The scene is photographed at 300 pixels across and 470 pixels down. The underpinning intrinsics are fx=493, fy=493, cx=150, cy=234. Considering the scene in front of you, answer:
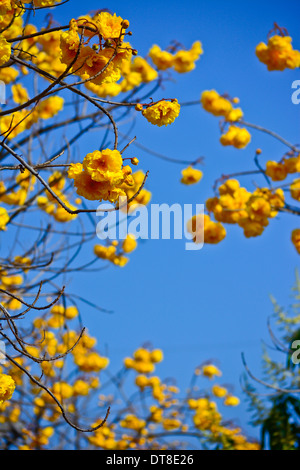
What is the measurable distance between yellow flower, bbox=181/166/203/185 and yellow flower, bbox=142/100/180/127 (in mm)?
2212

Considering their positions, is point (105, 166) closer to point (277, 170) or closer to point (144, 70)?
point (277, 170)

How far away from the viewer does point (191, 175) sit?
357 centimetres

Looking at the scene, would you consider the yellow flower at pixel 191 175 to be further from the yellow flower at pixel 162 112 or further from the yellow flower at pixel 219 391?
the yellow flower at pixel 219 391

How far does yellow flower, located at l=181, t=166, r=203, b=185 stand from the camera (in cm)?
357

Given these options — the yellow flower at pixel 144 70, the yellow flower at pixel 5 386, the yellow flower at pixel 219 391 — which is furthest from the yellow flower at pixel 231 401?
the yellow flower at pixel 5 386

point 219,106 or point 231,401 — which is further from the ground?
point 219,106

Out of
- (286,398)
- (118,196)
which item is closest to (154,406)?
(286,398)

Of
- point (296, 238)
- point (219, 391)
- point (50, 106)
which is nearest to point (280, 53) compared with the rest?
point (296, 238)

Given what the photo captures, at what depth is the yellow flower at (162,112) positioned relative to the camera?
134 cm

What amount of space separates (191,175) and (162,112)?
7.36 ft

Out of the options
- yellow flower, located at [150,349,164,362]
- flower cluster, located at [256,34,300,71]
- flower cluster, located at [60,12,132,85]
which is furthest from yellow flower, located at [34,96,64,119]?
yellow flower, located at [150,349,164,362]

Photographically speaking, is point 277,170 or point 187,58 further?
point 187,58

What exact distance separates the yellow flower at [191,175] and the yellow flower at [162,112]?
87.1 inches
